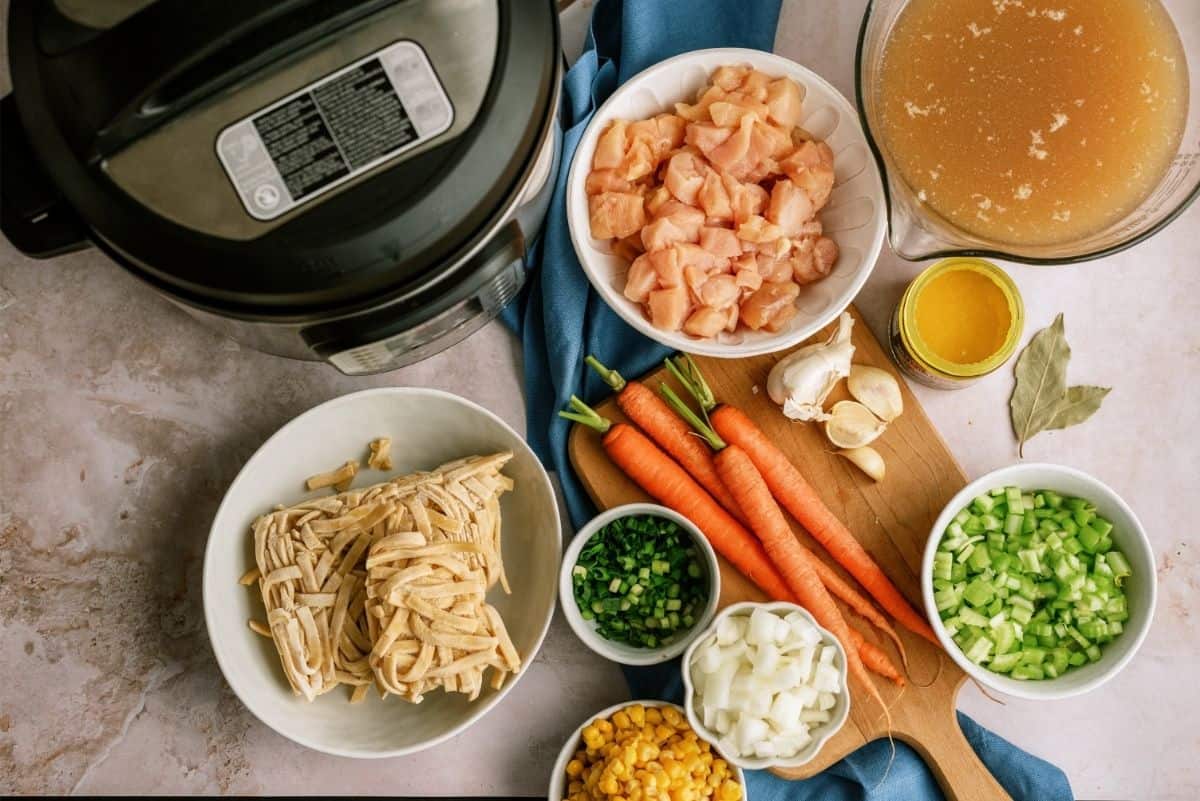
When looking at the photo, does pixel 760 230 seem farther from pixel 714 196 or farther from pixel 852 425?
pixel 852 425

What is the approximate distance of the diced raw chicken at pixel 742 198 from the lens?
1679mm

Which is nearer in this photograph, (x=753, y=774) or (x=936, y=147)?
(x=936, y=147)

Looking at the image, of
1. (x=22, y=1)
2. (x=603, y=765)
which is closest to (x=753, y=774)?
(x=603, y=765)

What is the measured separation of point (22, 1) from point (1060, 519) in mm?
1767

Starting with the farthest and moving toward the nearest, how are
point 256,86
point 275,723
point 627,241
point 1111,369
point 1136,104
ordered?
point 1111,369
point 627,241
point 275,723
point 1136,104
point 256,86

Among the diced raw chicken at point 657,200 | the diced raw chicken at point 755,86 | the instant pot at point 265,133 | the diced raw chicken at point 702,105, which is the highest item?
the instant pot at point 265,133

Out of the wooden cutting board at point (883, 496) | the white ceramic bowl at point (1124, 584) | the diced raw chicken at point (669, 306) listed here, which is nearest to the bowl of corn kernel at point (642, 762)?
the wooden cutting board at point (883, 496)

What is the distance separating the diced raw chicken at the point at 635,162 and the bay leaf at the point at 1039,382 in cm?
81

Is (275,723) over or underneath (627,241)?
underneath

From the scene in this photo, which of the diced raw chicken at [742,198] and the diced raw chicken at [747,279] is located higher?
the diced raw chicken at [742,198]

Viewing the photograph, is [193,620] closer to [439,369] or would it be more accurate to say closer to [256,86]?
[439,369]

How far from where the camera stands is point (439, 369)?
187cm

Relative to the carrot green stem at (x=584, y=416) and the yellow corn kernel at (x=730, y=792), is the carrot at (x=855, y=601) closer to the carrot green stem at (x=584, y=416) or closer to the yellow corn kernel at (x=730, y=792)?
the yellow corn kernel at (x=730, y=792)

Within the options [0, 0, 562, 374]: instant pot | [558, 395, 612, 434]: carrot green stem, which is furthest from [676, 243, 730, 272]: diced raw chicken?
[0, 0, 562, 374]: instant pot
